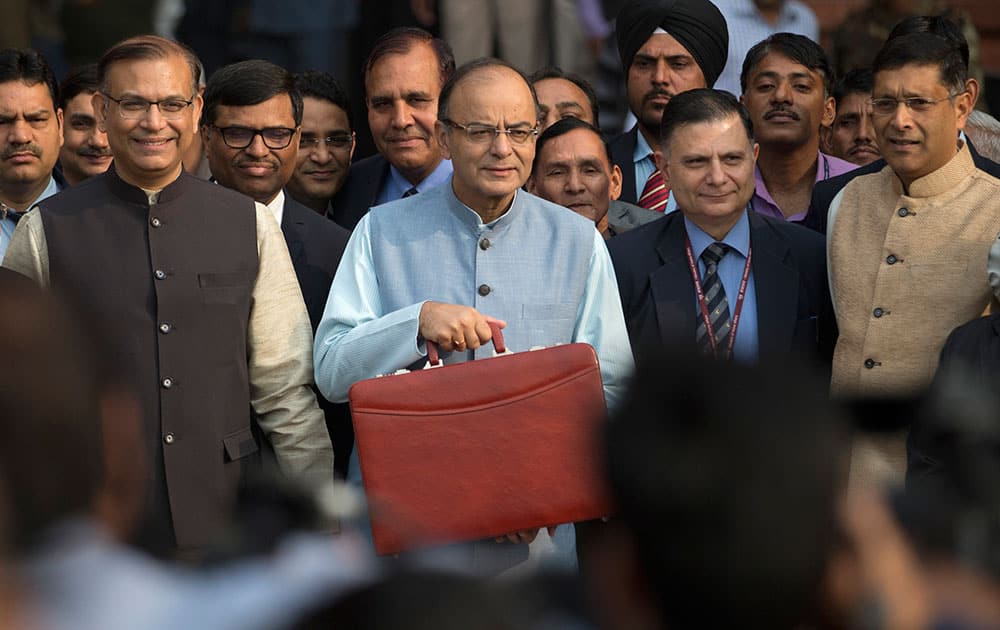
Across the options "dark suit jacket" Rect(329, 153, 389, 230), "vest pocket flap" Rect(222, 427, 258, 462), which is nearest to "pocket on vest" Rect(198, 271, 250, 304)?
"vest pocket flap" Rect(222, 427, 258, 462)

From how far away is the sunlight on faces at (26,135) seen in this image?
506 cm

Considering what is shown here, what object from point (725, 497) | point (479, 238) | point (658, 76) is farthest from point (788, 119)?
point (725, 497)

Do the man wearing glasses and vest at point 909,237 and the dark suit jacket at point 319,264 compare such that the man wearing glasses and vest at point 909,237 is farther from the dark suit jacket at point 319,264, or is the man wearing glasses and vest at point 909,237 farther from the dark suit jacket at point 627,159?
the dark suit jacket at point 319,264

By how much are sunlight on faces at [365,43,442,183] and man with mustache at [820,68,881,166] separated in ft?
5.46

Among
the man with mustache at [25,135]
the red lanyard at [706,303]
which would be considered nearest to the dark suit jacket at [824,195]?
the red lanyard at [706,303]

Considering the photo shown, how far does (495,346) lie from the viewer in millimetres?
3834

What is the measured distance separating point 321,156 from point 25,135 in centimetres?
96

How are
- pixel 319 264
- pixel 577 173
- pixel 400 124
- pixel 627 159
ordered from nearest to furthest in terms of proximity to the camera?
pixel 319 264
pixel 577 173
pixel 400 124
pixel 627 159

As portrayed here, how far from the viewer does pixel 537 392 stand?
371 centimetres

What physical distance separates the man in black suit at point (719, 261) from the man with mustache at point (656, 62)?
3.28 ft

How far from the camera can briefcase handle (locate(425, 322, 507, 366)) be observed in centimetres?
379

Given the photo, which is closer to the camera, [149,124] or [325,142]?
[149,124]

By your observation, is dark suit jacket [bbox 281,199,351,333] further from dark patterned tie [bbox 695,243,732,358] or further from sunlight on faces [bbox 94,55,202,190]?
dark patterned tie [bbox 695,243,732,358]

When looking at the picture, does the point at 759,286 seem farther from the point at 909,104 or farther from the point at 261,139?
the point at 261,139
